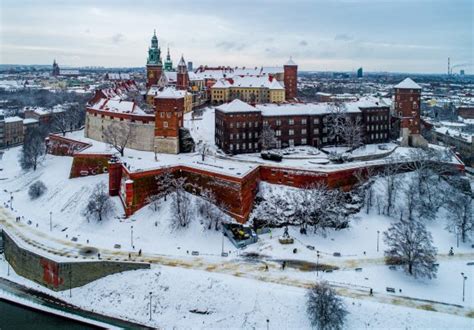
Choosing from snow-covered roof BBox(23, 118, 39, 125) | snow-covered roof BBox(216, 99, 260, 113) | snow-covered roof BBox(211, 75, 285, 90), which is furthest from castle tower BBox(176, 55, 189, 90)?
snow-covered roof BBox(23, 118, 39, 125)

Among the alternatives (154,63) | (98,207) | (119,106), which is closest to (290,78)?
(154,63)

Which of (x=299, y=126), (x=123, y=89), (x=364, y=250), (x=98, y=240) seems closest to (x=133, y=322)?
(x=98, y=240)

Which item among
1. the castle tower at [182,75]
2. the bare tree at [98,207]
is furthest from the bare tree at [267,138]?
the castle tower at [182,75]

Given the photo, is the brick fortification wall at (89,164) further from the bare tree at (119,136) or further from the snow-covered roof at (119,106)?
the snow-covered roof at (119,106)

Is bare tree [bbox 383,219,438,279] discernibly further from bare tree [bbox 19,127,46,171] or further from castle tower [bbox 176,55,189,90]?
castle tower [bbox 176,55,189,90]

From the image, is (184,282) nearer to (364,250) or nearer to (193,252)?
(193,252)

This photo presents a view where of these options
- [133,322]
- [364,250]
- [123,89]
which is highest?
[123,89]

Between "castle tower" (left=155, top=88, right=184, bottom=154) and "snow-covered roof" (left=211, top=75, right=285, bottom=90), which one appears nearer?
"castle tower" (left=155, top=88, right=184, bottom=154)
